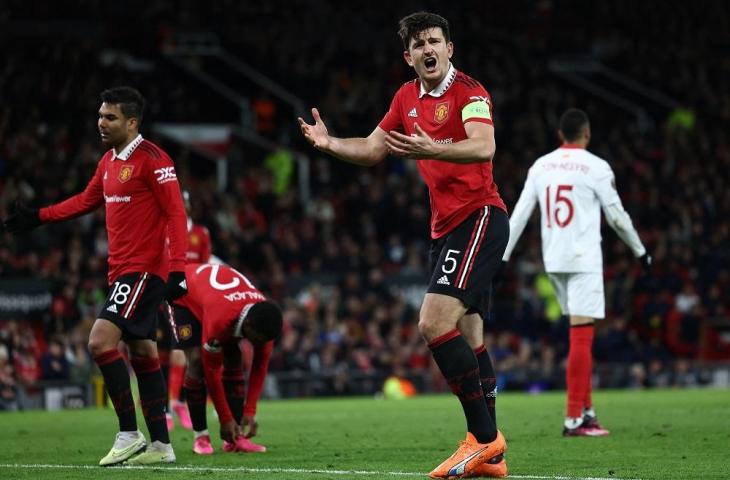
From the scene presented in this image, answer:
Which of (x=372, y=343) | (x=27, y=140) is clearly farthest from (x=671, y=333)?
(x=27, y=140)

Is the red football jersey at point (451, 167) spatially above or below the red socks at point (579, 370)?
above

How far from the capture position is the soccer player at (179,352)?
1298cm

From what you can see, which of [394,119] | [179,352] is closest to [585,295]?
[394,119]

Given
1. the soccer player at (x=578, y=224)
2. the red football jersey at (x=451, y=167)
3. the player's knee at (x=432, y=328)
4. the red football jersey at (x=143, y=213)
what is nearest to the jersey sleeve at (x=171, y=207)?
the red football jersey at (x=143, y=213)

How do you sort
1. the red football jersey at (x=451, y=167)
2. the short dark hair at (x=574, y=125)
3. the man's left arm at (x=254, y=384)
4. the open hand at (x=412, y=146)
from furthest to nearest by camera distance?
the short dark hair at (x=574, y=125) < the man's left arm at (x=254, y=384) < the red football jersey at (x=451, y=167) < the open hand at (x=412, y=146)

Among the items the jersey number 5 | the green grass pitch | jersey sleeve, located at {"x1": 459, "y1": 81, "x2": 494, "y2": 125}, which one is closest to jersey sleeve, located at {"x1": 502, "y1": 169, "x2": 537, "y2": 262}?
the jersey number 5

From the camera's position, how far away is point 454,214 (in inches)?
306

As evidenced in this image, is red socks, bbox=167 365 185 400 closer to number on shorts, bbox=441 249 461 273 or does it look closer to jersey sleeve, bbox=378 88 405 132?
jersey sleeve, bbox=378 88 405 132

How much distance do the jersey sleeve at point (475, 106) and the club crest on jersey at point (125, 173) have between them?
8.53ft

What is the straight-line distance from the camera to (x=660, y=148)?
1236 inches

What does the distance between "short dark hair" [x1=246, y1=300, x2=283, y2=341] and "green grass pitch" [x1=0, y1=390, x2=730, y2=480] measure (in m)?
0.88

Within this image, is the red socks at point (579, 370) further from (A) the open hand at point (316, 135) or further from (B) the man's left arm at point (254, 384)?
(A) the open hand at point (316, 135)

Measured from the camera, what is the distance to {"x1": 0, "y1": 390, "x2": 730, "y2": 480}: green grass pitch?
317 inches

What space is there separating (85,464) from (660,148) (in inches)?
960
